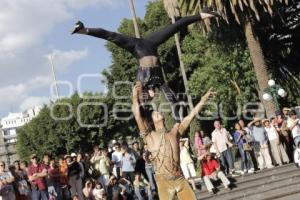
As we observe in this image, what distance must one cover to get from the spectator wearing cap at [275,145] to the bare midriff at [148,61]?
978 cm

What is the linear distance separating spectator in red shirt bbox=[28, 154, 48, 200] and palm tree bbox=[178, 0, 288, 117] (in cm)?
833

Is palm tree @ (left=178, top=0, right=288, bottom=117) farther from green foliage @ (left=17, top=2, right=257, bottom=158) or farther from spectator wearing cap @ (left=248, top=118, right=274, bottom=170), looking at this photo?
green foliage @ (left=17, top=2, right=257, bottom=158)

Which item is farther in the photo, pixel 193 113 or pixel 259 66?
pixel 259 66

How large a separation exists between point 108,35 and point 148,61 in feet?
2.06

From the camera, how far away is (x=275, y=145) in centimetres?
1659

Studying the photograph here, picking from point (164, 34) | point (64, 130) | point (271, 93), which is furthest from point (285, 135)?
point (64, 130)

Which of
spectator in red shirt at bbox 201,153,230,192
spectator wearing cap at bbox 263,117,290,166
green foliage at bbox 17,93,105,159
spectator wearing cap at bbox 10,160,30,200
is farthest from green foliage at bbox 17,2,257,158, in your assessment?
spectator wearing cap at bbox 10,160,30,200

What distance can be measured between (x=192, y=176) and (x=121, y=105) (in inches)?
1128

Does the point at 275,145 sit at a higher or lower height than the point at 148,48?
lower

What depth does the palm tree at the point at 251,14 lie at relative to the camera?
1970 cm

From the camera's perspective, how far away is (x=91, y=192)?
15047mm

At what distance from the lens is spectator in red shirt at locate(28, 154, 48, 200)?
1436cm

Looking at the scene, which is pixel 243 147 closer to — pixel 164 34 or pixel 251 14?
pixel 251 14

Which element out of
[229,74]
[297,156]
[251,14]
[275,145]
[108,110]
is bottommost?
[297,156]
